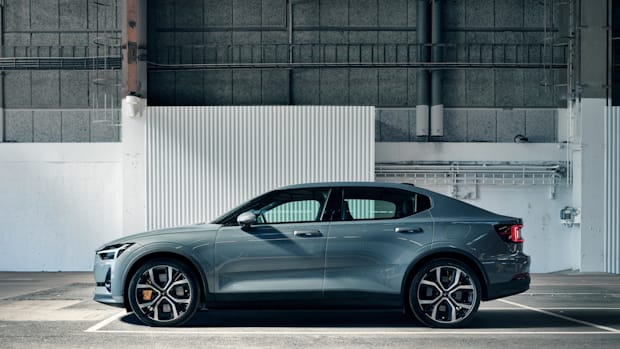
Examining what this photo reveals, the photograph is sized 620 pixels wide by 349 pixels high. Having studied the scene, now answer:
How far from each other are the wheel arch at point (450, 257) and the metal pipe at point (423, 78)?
10.7 metres

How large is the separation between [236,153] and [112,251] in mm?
9673

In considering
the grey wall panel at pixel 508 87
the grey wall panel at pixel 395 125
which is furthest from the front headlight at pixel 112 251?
the grey wall panel at pixel 508 87

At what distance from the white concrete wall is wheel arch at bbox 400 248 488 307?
11.7 m

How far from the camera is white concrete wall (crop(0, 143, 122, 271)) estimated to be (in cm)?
1869

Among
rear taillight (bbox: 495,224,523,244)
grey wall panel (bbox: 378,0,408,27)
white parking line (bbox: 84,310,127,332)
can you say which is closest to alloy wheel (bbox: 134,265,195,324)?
white parking line (bbox: 84,310,127,332)

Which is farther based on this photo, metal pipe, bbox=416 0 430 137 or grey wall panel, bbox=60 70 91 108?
grey wall panel, bbox=60 70 91 108

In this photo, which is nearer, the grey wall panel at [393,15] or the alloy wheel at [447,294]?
the alloy wheel at [447,294]

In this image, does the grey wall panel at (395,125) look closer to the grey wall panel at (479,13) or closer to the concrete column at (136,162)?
the grey wall panel at (479,13)

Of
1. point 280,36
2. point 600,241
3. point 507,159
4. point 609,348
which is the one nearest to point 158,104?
point 280,36

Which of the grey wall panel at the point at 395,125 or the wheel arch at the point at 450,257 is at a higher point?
the grey wall panel at the point at 395,125

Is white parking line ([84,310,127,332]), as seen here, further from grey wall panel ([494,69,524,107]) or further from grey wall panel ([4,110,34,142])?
grey wall panel ([494,69,524,107])

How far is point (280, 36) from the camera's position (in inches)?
765

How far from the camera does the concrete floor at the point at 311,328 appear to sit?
758 centimetres

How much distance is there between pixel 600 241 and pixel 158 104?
433 inches
